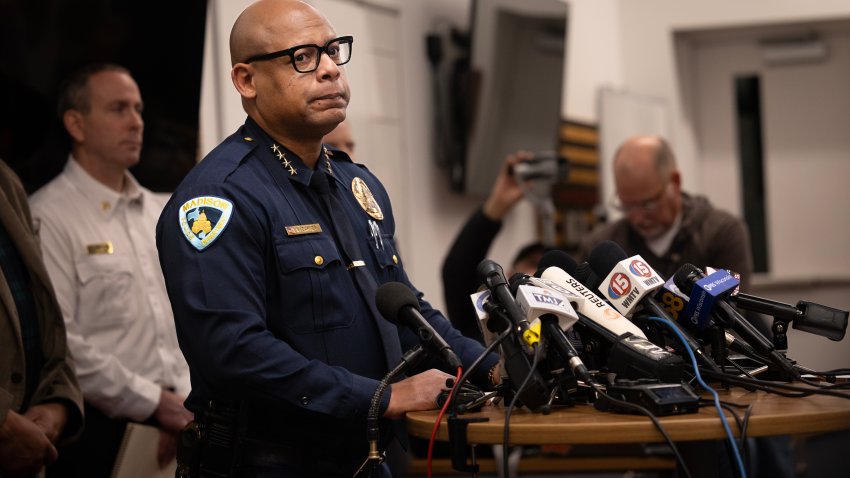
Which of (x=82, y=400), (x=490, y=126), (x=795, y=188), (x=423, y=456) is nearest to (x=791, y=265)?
(x=795, y=188)

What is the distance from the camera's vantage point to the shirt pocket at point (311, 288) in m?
2.23

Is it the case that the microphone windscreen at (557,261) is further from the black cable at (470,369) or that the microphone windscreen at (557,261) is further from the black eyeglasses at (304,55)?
the black eyeglasses at (304,55)

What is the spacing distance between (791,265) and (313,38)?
6840 millimetres

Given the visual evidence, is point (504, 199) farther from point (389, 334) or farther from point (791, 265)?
point (791, 265)

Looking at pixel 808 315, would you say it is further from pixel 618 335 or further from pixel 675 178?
pixel 675 178

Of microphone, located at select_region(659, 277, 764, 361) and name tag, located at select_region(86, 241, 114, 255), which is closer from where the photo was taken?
microphone, located at select_region(659, 277, 764, 361)

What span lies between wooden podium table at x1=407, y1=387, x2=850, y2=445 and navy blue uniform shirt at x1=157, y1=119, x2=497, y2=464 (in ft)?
1.08

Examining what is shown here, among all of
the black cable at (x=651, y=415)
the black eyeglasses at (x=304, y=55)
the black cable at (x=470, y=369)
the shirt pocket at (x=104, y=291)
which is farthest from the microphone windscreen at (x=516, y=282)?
the shirt pocket at (x=104, y=291)

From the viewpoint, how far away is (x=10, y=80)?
128 inches

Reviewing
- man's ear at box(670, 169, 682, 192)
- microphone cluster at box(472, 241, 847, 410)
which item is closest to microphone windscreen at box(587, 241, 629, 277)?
microphone cluster at box(472, 241, 847, 410)

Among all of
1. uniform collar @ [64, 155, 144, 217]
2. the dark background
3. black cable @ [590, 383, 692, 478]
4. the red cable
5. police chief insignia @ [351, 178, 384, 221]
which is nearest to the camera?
black cable @ [590, 383, 692, 478]

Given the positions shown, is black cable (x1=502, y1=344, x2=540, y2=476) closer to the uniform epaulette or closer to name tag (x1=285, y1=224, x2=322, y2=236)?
name tag (x1=285, y1=224, x2=322, y2=236)

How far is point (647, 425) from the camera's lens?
69.7 inches

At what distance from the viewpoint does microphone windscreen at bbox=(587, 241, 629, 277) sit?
2.28 metres
